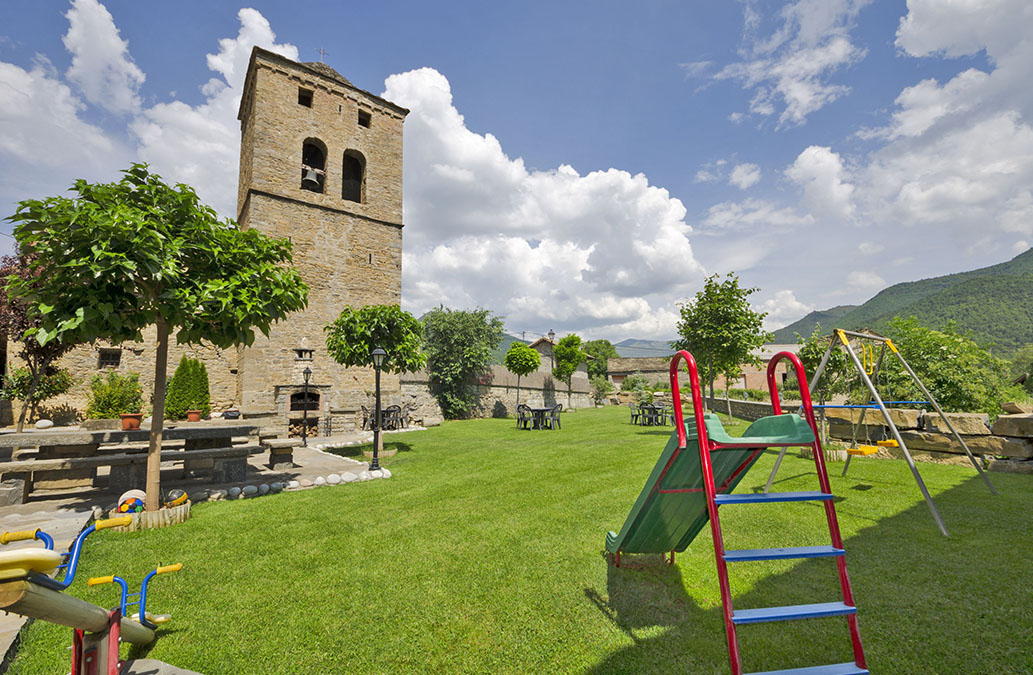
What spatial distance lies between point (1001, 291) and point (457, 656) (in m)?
127

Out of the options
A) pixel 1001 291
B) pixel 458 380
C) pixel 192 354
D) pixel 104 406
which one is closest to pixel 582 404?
pixel 458 380

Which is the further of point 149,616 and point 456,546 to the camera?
point 456,546

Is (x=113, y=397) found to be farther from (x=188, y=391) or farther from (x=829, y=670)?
(x=829, y=670)

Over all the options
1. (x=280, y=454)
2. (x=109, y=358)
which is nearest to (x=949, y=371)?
(x=280, y=454)

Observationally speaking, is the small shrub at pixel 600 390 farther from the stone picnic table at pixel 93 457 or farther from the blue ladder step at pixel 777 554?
the blue ladder step at pixel 777 554

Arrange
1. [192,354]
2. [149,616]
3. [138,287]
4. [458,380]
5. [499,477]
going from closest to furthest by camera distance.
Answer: [149,616] → [138,287] → [499,477] → [192,354] → [458,380]

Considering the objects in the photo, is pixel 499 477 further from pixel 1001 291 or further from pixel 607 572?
pixel 1001 291

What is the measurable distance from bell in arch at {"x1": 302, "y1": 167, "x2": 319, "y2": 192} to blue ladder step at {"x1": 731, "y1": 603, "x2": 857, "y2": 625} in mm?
19469

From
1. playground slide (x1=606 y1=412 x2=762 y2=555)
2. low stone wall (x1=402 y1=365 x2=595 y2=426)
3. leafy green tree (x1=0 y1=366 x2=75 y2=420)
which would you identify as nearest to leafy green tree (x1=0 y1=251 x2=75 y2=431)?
leafy green tree (x1=0 y1=366 x2=75 y2=420)

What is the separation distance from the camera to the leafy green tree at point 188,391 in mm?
15000

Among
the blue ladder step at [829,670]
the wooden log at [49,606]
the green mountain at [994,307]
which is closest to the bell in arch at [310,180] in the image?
the wooden log at [49,606]

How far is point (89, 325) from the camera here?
4.71m

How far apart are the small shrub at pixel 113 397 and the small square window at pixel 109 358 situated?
1.35 feet

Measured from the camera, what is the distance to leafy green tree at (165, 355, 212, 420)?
49.2 feet
